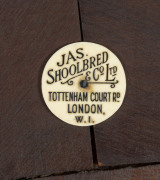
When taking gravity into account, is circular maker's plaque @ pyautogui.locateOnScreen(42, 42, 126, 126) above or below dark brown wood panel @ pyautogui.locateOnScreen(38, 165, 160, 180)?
above

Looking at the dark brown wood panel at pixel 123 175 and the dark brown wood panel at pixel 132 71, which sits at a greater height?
the dark brown wood panel at pixel 132 71

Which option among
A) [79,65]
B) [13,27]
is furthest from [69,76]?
[13,27]

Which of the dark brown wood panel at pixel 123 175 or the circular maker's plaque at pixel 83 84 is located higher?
the circular maker's plaque at pixel 83 84

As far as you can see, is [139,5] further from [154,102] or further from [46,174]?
[46,174]

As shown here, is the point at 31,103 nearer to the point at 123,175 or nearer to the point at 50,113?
the point at 50,113
